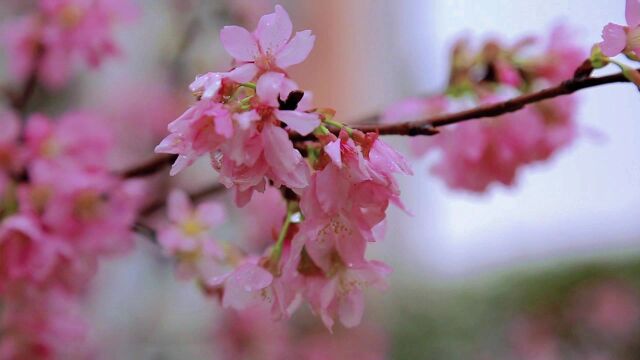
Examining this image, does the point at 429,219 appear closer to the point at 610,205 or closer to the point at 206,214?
the point at 610,205

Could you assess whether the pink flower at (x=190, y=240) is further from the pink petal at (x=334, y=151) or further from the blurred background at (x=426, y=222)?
the blurred background at (x=426, y=222)

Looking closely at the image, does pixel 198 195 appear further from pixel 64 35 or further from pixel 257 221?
pixel 257 221

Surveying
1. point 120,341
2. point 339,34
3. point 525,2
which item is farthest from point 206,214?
point 339,34

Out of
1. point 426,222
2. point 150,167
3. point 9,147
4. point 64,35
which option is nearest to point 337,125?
point 150,167

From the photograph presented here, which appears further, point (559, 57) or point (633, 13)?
point (559, 57)

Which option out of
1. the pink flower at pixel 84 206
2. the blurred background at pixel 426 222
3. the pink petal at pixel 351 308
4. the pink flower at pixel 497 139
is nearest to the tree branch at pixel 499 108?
the pink petal at pixel 351 308

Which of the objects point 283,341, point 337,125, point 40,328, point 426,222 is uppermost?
point 337,125

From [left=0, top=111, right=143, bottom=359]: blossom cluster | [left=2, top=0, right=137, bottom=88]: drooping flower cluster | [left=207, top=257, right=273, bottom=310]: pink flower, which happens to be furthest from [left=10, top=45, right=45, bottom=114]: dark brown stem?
[left=207, top=257, right=273, bottom=310]: pink flower

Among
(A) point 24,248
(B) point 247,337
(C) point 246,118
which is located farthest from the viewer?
(B) point 247,337
